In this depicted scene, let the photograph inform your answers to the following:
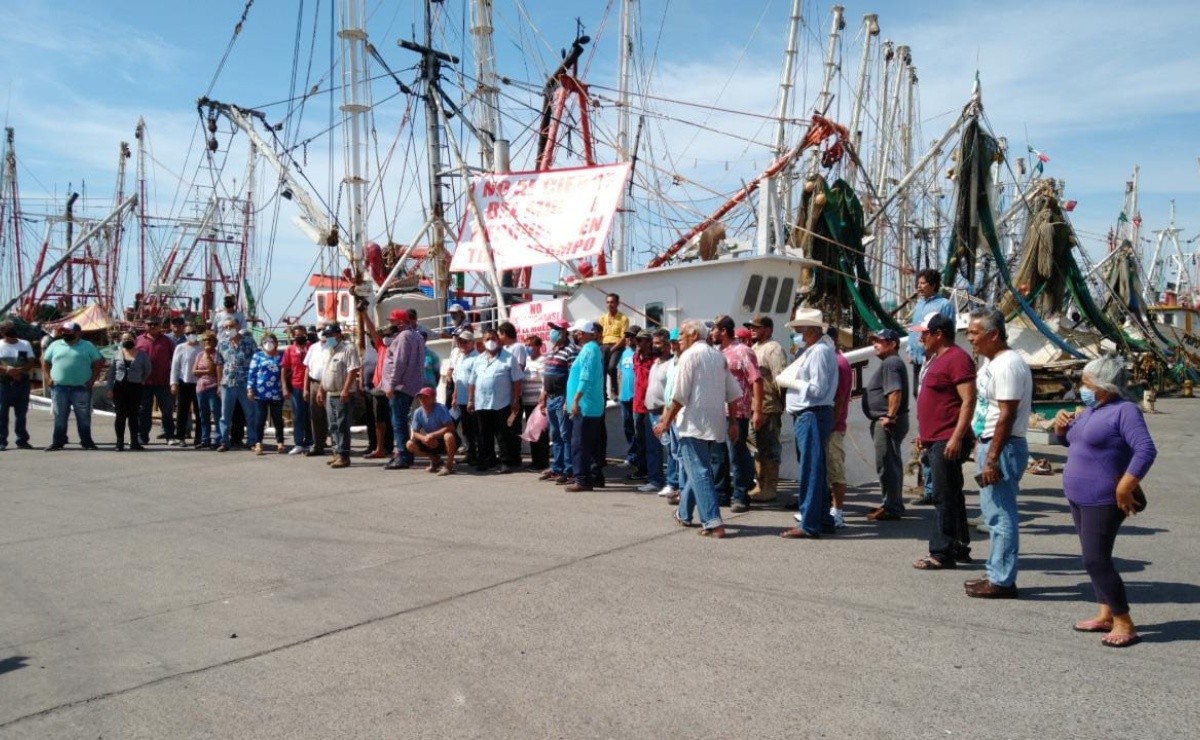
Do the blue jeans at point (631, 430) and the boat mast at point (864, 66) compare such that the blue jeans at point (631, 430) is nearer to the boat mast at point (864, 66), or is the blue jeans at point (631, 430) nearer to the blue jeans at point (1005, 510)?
the blue jeans at point (1005, 510)

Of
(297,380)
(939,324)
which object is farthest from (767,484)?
(297,380)

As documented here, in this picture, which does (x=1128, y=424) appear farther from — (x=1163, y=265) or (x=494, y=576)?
(x=1163, y=265)

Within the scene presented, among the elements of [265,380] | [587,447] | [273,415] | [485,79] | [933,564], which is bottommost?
[933,564]

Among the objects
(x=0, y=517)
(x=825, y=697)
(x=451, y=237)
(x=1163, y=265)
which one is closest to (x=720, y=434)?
(x=825, y=697)

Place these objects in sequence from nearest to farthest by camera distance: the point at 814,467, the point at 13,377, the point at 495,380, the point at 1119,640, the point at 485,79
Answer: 1. the point at 1119,640
2. the point at 814,467
3. the point at 495,380
4. the point at 13,377
5. the point at 485,79

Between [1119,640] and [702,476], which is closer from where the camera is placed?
[1119,640]

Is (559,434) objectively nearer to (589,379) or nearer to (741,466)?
(589,379)

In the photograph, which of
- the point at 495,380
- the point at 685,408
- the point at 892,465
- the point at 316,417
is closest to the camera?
the point at 685,408

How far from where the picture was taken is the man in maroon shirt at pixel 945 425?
572 cm

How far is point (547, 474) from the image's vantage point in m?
10.3

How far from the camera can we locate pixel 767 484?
332 inches

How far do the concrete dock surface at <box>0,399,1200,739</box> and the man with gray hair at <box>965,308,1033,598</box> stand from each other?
7.7 inches

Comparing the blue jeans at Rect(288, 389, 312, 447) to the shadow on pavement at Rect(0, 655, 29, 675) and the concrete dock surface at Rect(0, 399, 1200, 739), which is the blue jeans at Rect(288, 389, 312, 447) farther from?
the shadow on pavement at Rect(0, 655, 29, 675)

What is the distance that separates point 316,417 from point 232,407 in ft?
5.00
